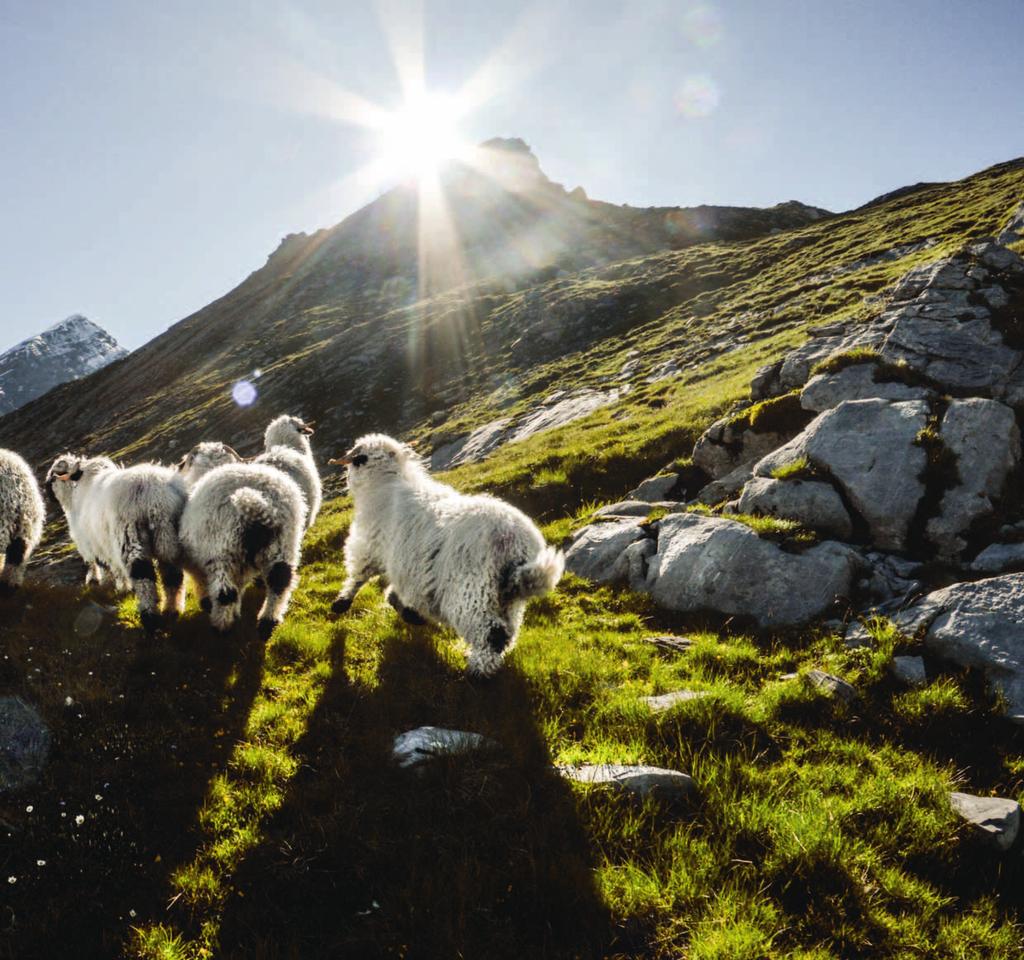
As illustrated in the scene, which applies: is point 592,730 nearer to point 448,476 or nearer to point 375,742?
point 375,742

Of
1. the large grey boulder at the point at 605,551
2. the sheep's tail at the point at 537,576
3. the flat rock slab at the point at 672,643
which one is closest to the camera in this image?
the sheep's tail at the point at 537,576

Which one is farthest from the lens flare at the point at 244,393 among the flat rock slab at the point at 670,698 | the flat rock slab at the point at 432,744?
the flat rock slab at the point at 670,698

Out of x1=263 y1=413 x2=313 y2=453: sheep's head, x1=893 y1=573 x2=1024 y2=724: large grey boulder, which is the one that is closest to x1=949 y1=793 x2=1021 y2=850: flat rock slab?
x1=893 y1=573 x2=1024 y2=724: large grey boulder

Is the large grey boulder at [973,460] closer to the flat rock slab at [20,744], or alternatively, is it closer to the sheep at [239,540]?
the sheep at [239,540]

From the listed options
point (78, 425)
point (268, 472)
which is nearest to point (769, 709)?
point (268, 472)

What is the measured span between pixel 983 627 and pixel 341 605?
25.4ft

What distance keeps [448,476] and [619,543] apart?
10.3m

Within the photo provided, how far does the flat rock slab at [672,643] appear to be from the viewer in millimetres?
6719

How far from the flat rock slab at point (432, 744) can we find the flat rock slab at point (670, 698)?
1.58 m

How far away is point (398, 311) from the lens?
6184cm

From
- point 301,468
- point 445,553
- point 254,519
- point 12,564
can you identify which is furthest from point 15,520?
point 445,553

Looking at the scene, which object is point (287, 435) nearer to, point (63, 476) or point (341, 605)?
point (63, 476)

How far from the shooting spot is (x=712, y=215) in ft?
256

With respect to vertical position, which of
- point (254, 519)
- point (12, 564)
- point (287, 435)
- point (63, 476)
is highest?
point (63, 476)
